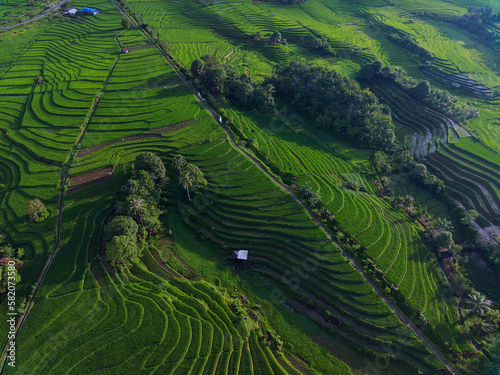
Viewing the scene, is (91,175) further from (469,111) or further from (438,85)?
(438,85)

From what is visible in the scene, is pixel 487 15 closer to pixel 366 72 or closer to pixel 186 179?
pixel 366 72

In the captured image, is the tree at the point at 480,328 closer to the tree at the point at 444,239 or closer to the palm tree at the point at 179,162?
the tree at the point at 444,239

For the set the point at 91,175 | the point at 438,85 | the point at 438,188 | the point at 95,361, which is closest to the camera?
the point at 95,361

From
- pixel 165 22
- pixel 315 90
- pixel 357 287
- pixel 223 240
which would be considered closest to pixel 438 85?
pixel 315 90

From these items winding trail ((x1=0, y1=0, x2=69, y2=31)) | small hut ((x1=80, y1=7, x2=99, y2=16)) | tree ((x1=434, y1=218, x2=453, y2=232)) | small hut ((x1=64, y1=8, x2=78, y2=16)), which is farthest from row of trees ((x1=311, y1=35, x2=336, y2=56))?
winding trail ((x1=0, y1=0, x2=69, y2=31))

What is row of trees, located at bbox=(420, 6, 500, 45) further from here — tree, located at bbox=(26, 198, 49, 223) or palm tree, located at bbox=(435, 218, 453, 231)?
tree, located at bbox=(26, 198, 49, 223)

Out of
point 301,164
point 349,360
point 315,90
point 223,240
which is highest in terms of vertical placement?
point 315,90

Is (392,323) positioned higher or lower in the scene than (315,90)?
lower
